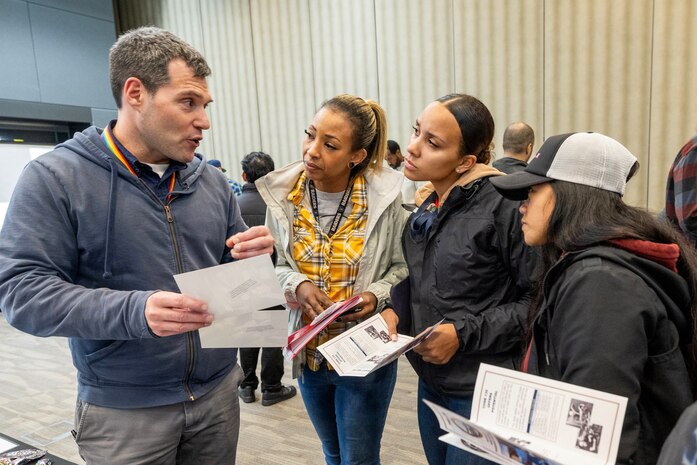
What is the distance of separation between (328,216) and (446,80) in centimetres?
421

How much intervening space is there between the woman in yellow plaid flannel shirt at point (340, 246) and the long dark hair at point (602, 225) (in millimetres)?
721

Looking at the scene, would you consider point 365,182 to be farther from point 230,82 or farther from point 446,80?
point 230,82

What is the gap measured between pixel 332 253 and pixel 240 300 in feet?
2.02

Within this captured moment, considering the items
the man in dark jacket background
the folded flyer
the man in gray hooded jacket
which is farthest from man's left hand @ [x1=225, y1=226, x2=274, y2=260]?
the man in dark jacket background

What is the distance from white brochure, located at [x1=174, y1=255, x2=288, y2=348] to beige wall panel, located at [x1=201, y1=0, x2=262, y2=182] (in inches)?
236

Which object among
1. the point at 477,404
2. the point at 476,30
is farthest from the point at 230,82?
Answer: the point at 477,404

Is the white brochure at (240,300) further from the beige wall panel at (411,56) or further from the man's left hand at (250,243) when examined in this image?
the beige wall panel at (411,56)

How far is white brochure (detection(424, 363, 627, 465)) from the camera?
0.85 m

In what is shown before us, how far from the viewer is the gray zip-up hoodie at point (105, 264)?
3.61ft

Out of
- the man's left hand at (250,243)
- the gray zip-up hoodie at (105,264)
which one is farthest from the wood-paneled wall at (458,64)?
the gray zip-up hoodie at (105,264)

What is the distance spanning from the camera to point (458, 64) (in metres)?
5.42

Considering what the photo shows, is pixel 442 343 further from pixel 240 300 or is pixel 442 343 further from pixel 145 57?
pixel 145 57

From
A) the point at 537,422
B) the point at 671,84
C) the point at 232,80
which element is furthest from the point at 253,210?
the point at 232,80

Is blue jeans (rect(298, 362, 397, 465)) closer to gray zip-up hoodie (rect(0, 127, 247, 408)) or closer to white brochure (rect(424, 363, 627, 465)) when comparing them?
gray zip-up hoodie (rect(0, 127, 247, 408))
